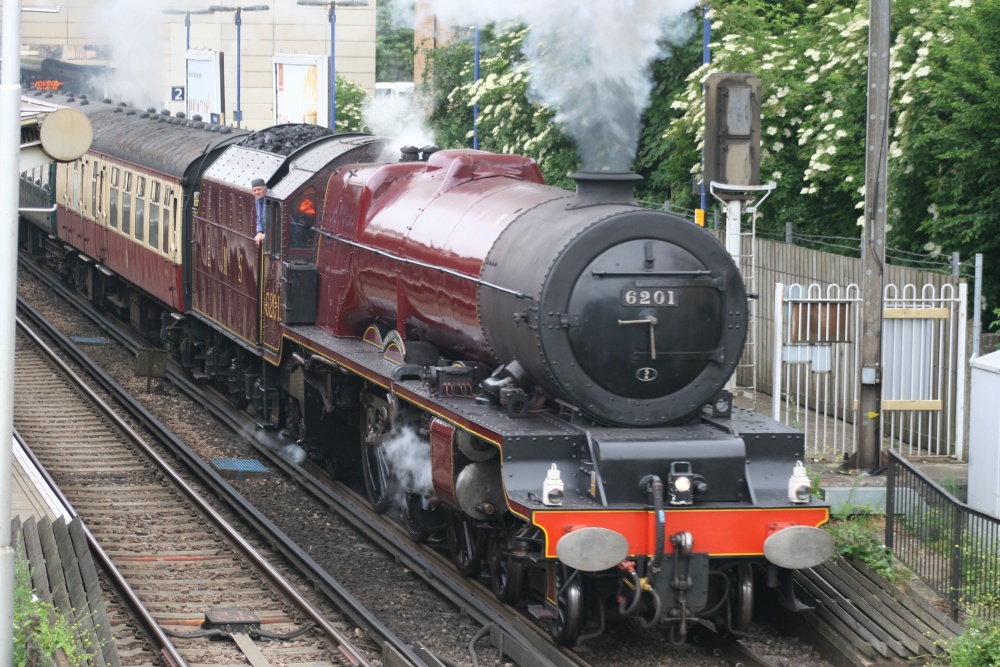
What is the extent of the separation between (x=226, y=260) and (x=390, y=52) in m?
→ 49.9

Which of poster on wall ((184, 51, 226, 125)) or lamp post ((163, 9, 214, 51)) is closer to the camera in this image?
poster on wall ((184, 51, 226, 125))

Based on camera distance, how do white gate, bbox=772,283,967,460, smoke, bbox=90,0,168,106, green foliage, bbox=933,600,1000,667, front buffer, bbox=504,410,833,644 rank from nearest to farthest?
1. green foliage, bbox=933,600,1000,667
2. front buffer, bbox=504,410,833,644
3. white gate, bbox=772,283,967,460
4. smoke, bbox=90,0,168,106

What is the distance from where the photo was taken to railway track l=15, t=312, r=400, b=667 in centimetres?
884

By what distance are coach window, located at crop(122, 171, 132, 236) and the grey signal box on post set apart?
1120 centimetres

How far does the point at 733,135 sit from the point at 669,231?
3.33 m

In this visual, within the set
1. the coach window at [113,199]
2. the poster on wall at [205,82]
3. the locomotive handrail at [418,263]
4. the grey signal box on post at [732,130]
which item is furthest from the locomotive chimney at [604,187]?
the poster on wall at [205,82]

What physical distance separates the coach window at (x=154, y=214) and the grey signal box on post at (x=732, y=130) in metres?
9.30

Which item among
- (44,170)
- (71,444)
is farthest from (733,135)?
(44,170)

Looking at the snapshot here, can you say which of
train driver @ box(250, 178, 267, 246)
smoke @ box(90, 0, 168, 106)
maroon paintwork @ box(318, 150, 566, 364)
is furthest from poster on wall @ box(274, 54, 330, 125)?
maroon paintwork @ box(318, 150, 566, 364)

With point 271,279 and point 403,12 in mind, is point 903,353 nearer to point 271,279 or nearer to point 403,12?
point 271,279

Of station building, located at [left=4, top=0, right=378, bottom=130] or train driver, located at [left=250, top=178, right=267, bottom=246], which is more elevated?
station building, located at [left=4, top=0, right=378, bottom=130]

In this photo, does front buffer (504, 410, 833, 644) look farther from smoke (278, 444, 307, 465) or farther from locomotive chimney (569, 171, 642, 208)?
smoke (278, 444, 307, 465)

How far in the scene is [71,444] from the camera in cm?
1474

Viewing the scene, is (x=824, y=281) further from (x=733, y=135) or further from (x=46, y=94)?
(x=46, y=94)
